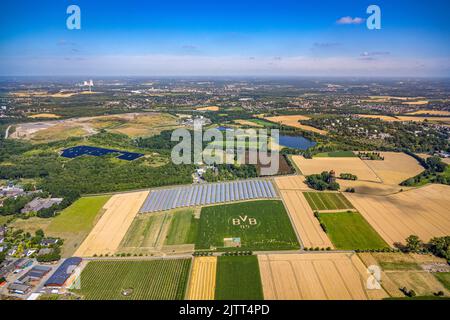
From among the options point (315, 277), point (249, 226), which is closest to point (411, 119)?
point (249, 226)

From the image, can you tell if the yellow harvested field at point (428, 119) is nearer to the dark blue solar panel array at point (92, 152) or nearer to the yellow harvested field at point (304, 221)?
the yellow harvested field at point (304, 221)

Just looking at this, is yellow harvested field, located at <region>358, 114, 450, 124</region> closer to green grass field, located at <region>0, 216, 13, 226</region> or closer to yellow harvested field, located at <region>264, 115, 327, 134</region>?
yellow harvested field, located at <region>264, 115, 327, 134</region>

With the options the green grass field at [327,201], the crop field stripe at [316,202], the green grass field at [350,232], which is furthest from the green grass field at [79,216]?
the green grass field at [327,201]

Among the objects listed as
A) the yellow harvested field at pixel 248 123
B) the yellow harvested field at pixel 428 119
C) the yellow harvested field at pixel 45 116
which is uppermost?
the yellow harvested field at pixel 45 116

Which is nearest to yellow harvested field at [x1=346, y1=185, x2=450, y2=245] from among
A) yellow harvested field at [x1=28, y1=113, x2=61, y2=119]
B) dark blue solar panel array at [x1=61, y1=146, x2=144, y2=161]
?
dark blue solar panel array at [x1=61, y1=146, x2=144, y2=161]

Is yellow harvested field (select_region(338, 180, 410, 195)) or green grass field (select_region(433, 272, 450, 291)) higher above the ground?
yellow harvested field (select_region(338, 180, 410, 195))
